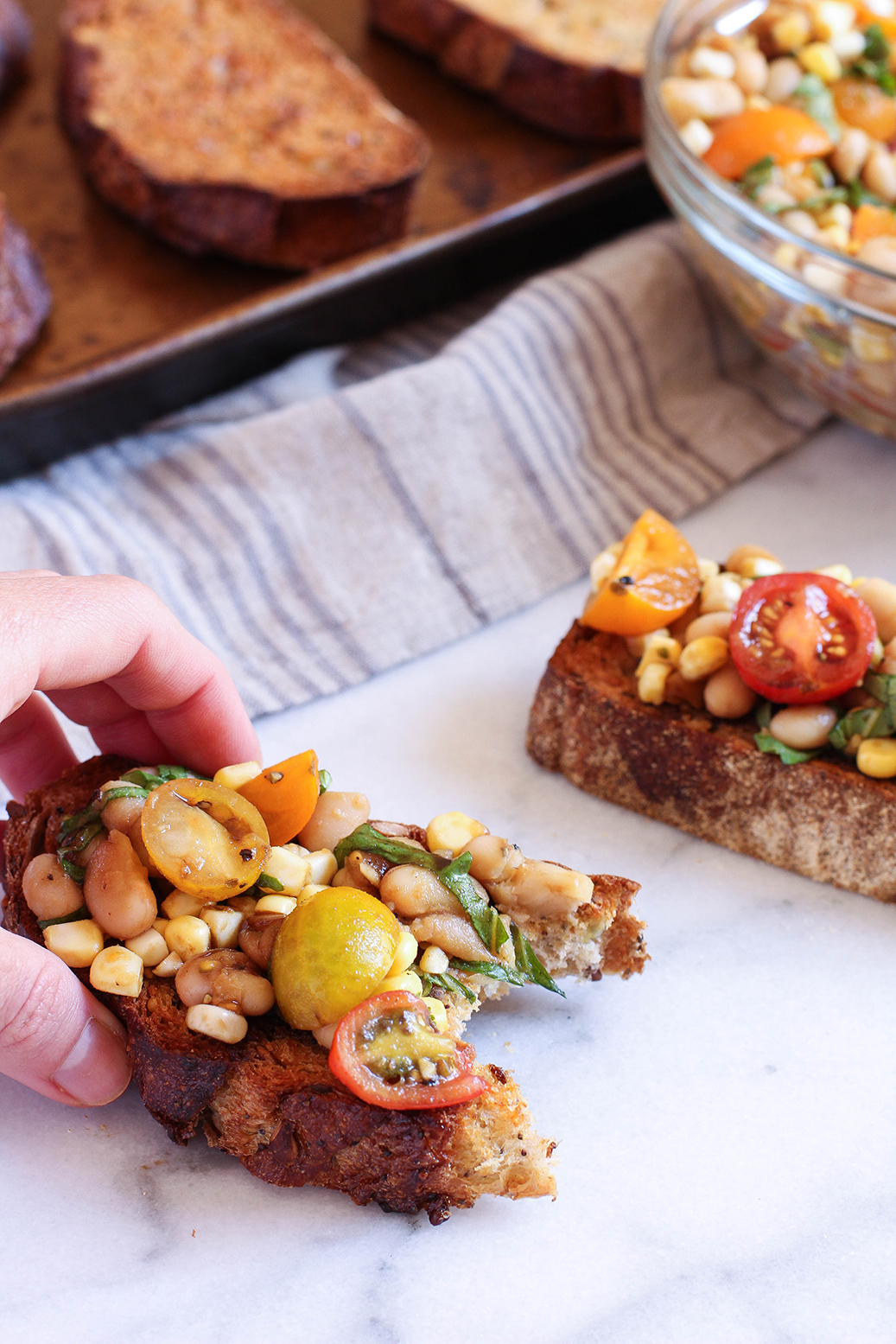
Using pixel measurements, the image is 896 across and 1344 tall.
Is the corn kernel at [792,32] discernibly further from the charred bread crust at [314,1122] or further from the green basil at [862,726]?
the charred bread crust at [314,1122]

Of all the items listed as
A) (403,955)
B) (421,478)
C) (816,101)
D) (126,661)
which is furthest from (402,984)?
(816,101)

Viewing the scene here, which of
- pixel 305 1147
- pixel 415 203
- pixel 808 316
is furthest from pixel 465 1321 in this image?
pixel 415 203

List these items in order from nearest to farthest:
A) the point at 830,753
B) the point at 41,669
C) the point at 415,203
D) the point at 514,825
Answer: the point at 41,669
the point at 830,753
the point at 514,825
the point at 415,203

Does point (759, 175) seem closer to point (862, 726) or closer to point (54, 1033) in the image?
point (862, 726)

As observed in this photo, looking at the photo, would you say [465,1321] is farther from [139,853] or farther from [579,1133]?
[139,853]

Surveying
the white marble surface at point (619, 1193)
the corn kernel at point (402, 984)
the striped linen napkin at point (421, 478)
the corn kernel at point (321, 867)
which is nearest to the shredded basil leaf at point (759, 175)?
the striped linen napkin at point (421, 478)

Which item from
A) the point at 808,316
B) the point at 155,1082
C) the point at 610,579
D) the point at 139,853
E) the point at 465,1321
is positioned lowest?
the point at 465,1321
